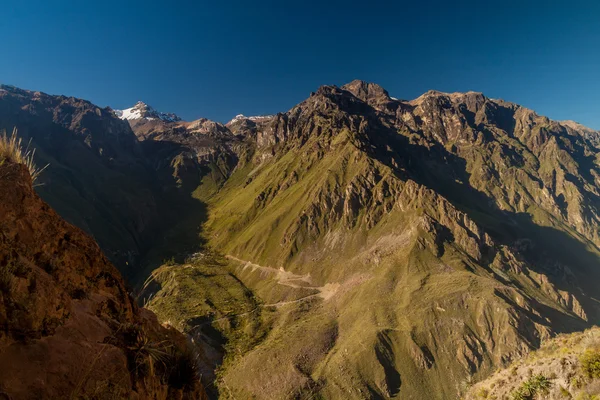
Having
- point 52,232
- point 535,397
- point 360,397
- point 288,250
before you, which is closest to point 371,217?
point 288,250

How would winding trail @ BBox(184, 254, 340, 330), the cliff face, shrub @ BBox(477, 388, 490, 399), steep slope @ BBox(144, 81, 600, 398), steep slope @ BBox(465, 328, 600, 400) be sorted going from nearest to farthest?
the cliff face, steep slope @ BBox(465, 328, 600, 400), shrub @ BBox(477, 388, 490, 399), steep slope @ BBox(144, 81, 600, 398), winding trail @ BBox(184, 254, 340, 330)

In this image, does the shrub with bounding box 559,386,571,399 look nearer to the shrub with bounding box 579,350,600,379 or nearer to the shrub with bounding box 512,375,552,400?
the shrub with bounding box 512,375,552,400

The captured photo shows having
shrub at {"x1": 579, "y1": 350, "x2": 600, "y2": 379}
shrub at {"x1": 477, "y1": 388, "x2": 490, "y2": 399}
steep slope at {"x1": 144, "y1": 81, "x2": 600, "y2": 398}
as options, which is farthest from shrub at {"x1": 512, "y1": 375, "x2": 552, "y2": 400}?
steep slope at {"x1": 144, "y1": 81, "x2": 600, "y2": 398}

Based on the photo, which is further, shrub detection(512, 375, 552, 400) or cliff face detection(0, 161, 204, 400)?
shrub detection(512, 375, 552, 400)

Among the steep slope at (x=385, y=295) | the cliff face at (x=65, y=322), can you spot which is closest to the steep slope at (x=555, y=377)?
the cliff face at (x=65, y=322)

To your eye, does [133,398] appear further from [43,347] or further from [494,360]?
[494,360]

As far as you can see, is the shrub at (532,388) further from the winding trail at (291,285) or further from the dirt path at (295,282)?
the dirt path at (295,282)

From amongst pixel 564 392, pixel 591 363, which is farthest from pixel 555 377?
pixel 591 363
